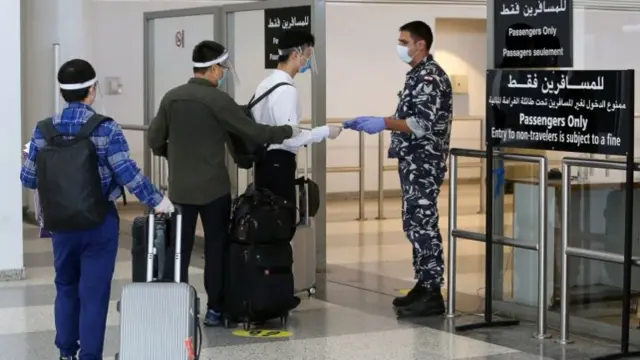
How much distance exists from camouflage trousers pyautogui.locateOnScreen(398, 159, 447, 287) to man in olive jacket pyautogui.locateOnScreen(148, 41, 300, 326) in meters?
0.80

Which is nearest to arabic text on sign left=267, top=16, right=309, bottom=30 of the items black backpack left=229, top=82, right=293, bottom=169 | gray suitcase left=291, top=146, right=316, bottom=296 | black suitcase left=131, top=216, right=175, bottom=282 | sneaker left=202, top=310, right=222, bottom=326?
gray suitcase left=291, top=146, right=316, bottom=296

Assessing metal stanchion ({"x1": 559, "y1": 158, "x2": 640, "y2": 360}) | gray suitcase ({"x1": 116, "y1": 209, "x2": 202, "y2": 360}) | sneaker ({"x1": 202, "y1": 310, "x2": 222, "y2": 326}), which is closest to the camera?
gray suitcase ({"x1": 116, "y1": 209, "x2": 202, "y2": 360})

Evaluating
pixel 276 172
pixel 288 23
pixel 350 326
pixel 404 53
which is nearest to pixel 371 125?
pixel 404 53

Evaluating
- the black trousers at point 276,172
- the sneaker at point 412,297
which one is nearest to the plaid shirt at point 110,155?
the black trousers at point 276,172

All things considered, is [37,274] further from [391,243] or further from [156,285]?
[156,285]

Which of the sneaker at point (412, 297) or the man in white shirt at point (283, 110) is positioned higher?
the man in white shirt at point (283, 110)

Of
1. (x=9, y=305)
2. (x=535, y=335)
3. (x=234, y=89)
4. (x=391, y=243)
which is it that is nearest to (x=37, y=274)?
(x=9, y=305)

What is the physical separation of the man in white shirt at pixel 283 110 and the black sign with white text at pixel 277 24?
4.21 ft

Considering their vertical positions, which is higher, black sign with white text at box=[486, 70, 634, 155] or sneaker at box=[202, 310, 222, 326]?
black sign with white text at box=[486, 70, 634, 155]

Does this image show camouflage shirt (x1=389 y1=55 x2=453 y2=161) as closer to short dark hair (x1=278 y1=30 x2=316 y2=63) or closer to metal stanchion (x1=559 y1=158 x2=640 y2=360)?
short dark hair (x1=278 y1=30 x2=316 y2=63)

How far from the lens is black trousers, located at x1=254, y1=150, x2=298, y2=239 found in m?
6.80

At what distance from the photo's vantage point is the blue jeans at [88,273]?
16.8ft

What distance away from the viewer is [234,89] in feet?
29.3

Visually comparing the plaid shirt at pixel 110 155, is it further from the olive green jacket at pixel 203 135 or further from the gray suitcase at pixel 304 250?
the gray suitcase at pixel 304 250
